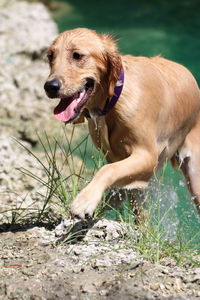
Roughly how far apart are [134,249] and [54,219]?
0.84 metres

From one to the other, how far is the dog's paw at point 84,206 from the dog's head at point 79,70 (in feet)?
1.86

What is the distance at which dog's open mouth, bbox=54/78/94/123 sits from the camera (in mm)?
4355

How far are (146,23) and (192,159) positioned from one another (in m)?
8.98

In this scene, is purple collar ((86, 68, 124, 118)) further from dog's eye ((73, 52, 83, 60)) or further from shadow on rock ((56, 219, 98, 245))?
shadow on rock ((56, 219, 98, 245))

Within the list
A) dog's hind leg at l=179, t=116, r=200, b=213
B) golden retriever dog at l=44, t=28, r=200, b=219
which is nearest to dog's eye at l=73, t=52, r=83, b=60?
golden retriever dog at l=44, t=28, r=200, b=219

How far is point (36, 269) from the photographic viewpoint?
12.7 ft

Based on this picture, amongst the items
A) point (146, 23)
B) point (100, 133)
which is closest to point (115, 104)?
point (100, 133)

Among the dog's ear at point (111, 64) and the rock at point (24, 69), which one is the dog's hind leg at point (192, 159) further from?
the rock at point (24, 69)

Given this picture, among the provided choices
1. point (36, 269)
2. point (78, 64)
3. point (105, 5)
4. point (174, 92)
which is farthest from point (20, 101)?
point (105, 5)

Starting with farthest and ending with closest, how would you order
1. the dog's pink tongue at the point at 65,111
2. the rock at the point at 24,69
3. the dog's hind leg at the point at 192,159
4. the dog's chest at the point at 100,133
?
the rock at the point at 24,69
the dog's hind leg at the point at 192,159
the dog's chest at the point at 100,133
the dog's pink tongue at the point at 65,111

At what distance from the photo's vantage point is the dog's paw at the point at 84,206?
4008mm

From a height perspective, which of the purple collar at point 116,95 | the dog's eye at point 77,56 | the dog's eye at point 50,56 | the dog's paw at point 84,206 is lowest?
the dog's paw at point 84,206

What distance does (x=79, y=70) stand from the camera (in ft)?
14.3

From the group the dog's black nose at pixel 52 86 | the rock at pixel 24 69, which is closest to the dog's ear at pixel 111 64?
the dog's black nose at pixel 52 86
